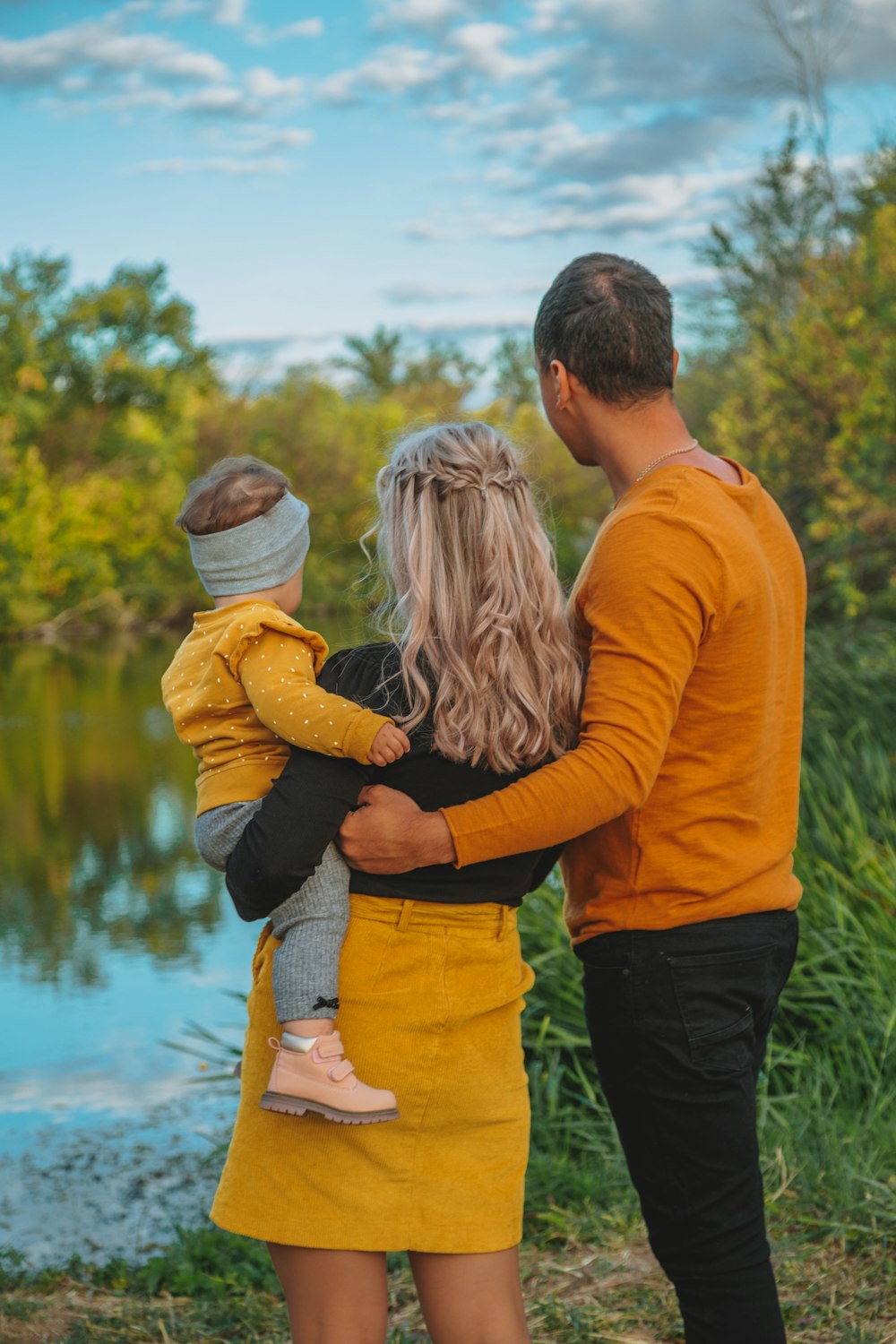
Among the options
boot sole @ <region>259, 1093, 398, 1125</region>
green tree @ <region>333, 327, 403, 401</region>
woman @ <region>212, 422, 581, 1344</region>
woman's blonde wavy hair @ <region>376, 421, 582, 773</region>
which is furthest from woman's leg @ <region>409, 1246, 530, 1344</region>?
green tree @ <region>333, 327, 403, 401</region>

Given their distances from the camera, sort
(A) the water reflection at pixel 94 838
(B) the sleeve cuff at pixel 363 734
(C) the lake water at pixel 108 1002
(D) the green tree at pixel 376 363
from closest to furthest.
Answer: (B) the sleeve cuff at pixel 363 734 → (C) the lake water at pixel 108 1002 → (A) the water reflection at pixel 94 838 → (D) the green tree at pixel 376 363

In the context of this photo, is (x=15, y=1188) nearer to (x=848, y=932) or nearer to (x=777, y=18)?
(x=848, y=932)

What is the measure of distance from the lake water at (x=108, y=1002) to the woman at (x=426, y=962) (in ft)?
7.05

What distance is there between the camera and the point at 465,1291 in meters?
1.80

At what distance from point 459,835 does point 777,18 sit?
15.7 metres

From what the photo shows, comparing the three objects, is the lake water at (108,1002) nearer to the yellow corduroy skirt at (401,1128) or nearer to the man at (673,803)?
the yellow corduroy skirt at (401,1128)

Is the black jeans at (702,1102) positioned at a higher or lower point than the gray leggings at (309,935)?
lower

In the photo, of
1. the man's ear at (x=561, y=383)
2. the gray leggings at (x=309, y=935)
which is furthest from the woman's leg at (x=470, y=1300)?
the man's ear at (x=561, y=383)

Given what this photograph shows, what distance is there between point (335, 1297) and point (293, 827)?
0.64 m

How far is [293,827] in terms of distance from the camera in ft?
5.73

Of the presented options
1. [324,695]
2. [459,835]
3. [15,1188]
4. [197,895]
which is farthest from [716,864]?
[197,895]

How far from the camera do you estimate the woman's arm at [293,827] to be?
1.74 meters

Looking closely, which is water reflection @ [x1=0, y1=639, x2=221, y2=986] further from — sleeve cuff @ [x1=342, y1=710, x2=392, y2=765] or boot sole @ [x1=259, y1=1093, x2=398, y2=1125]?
sleeve cuff @ [x1=342, y1=710, x2=392, y2=765]

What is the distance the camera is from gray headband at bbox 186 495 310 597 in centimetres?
202
